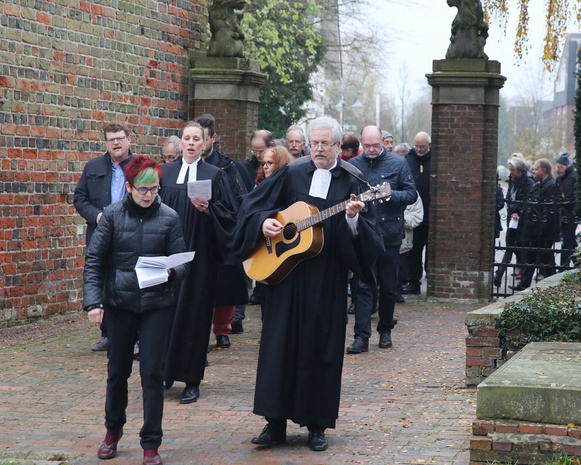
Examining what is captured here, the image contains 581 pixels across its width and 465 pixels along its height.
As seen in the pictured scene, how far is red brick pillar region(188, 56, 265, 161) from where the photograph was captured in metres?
14.2

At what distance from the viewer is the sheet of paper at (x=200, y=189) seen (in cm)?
767

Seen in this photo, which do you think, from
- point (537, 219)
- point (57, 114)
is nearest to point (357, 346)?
point (57, 114)

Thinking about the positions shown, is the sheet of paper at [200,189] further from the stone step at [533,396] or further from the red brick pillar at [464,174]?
the red brick pillar at [464,174]

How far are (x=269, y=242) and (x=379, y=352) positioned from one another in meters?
3.66

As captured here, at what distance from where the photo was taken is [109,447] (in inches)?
235

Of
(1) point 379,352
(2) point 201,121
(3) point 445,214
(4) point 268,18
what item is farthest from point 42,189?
(4) point 268,18

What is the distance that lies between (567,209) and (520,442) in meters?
9.56

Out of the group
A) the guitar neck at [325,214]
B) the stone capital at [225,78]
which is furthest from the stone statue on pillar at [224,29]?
the guitar neck at [325,214]

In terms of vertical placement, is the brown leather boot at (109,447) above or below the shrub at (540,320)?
below

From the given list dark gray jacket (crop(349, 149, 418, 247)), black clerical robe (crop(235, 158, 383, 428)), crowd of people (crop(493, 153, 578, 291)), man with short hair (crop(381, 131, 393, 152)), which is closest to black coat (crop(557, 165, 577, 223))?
crowd of people (crop(493, 153, 578, 291))

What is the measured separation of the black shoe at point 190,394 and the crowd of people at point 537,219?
269 inches

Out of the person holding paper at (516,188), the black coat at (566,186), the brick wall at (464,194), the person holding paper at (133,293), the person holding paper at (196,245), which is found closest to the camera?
the person holding paper at (133,293)

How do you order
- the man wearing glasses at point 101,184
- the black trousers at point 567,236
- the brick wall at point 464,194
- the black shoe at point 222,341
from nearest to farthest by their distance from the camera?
the man wearing glasses at point 101,184 → the black shoe at point 222,341 → the brick wall at point 464,194 → the black trousers at point 567,236

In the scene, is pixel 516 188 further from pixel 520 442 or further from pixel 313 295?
pixel 520 442
